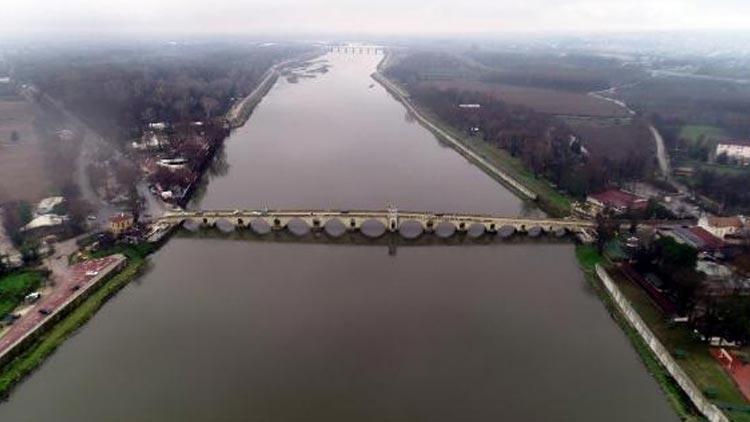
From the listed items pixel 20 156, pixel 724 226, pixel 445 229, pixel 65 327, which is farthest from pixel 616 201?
pixel 20 156

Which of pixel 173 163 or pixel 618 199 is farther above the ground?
pixel 618 199

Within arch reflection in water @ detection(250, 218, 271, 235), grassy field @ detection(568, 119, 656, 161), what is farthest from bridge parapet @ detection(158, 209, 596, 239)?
grassy field @ detection(568, 119, 656, 161)

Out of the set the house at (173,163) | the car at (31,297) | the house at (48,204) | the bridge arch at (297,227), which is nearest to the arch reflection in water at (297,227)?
the bridge arch at (297,227)

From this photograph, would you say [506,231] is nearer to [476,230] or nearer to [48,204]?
[476,230]

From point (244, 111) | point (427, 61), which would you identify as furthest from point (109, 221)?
point (427, 61)

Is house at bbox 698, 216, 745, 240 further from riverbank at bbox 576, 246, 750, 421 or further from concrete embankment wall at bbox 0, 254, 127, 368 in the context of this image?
concrete embankment wall at bbox 0, 254, 127, 368

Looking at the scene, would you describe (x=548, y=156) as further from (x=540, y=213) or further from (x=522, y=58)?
(x=522, y=58)
